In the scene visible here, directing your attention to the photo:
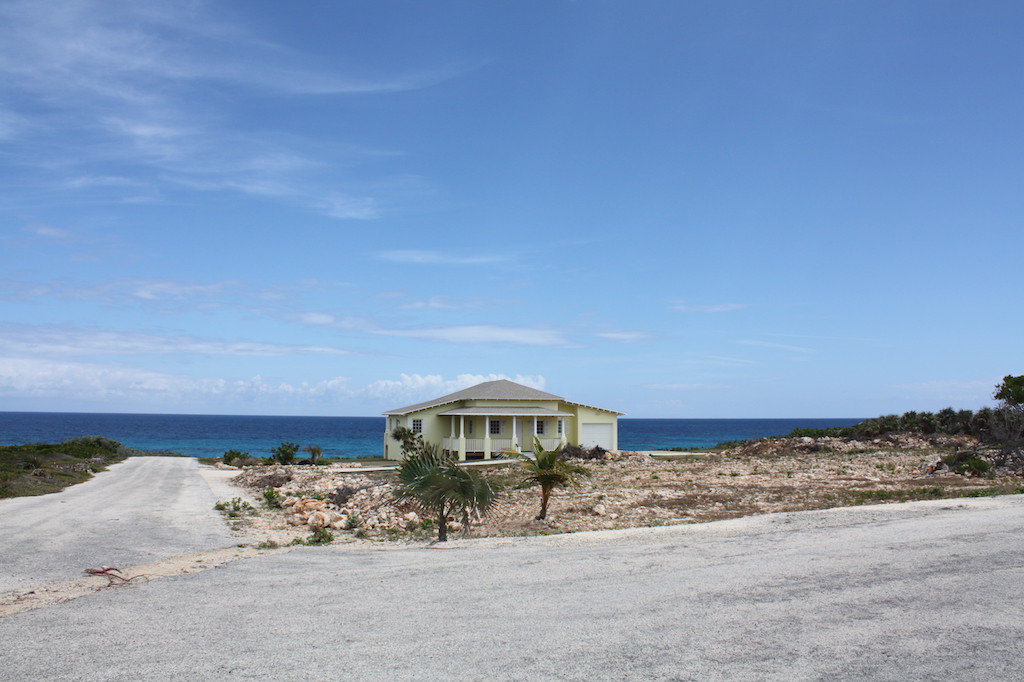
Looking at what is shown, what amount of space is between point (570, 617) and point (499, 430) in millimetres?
35293

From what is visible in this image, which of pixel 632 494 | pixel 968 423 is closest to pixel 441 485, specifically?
pixel 632 494

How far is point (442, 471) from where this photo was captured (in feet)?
44.0

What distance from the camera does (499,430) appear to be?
42812 mm

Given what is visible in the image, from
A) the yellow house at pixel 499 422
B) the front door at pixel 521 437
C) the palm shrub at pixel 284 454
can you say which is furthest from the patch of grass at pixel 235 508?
the front door at pixel 521 437

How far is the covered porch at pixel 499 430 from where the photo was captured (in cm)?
4081

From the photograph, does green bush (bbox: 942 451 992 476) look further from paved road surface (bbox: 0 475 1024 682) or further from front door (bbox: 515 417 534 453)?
front door (bbox: 515 417 534 453)

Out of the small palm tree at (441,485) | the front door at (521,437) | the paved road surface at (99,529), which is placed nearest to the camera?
the paved road surface at (99,529)

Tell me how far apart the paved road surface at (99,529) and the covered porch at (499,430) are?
17.0 m

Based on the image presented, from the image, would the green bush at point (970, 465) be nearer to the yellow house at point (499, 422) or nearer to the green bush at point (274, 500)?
the yellow house at point (499, 422)

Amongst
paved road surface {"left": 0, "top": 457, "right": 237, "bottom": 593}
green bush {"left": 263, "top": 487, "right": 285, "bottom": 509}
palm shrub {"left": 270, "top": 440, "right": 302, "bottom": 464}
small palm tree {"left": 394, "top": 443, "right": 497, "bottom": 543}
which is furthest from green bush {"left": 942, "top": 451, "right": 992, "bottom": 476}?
palm shrub {"left": 270, "top": 440, "right": 302, "bottom": 464}

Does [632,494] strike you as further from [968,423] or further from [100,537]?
[968,423]

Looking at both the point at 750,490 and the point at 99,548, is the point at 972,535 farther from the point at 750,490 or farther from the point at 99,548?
the point at 99,548

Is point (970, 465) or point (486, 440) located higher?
point (486, 440)

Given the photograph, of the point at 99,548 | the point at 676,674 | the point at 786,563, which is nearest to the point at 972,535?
the point at 786,563
